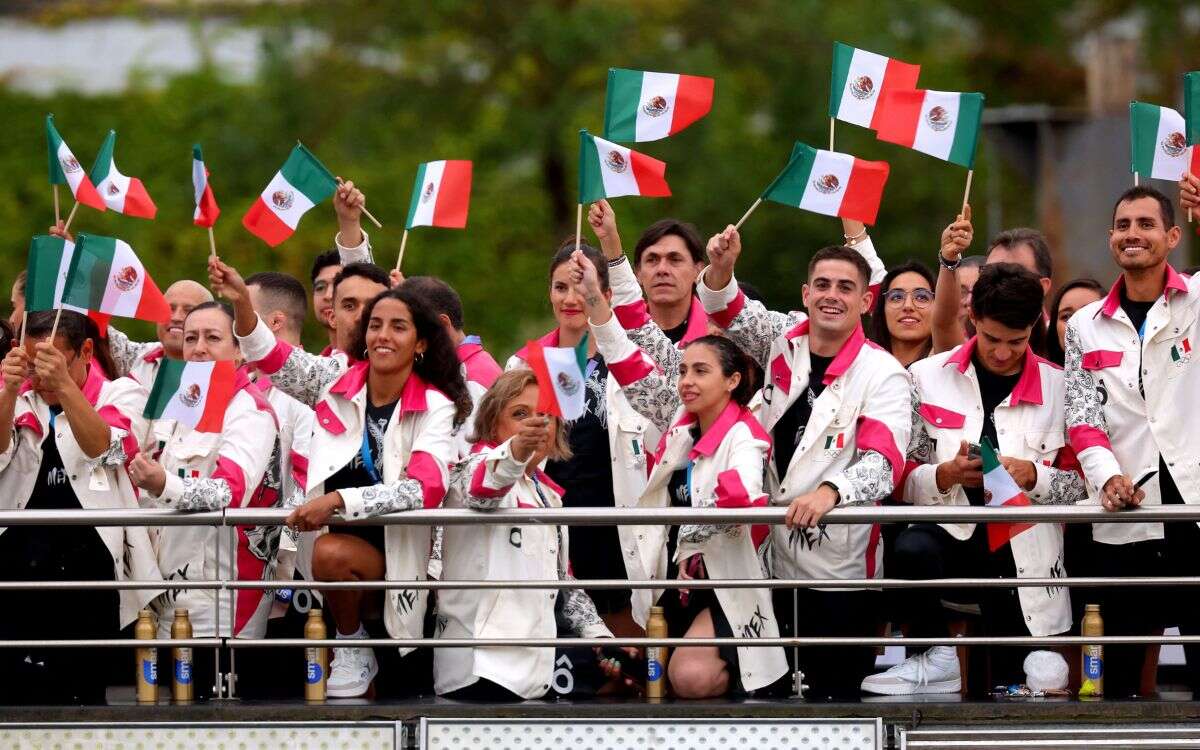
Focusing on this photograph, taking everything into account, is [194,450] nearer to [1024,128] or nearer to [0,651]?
[0,651]

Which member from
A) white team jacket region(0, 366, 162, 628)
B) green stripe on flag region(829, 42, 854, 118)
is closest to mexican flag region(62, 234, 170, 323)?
white team jacket region(0, 366, 162, 628)

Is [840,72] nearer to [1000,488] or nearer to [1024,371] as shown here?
[1024,371]

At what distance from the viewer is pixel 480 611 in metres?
8.09

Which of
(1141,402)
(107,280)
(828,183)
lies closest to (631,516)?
(828,183)

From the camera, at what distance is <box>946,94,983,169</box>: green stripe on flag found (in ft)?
29.5

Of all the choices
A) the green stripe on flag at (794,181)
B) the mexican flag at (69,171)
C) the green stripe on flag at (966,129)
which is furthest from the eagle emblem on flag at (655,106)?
the mexican flag at (69,171)

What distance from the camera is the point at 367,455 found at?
8234 millimetres

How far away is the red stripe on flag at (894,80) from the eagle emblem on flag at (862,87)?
5 centimetres

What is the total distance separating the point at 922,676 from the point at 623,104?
2.80 meters

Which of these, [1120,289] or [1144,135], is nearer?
[1120,289]

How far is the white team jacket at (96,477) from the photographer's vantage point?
8398 millimetres

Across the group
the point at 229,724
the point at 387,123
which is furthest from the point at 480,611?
the point at 387,123

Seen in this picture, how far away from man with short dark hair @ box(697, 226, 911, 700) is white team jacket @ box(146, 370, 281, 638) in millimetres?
2026

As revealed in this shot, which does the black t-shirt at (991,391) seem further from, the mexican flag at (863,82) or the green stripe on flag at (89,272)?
the green stripe on flag at (89,272)
